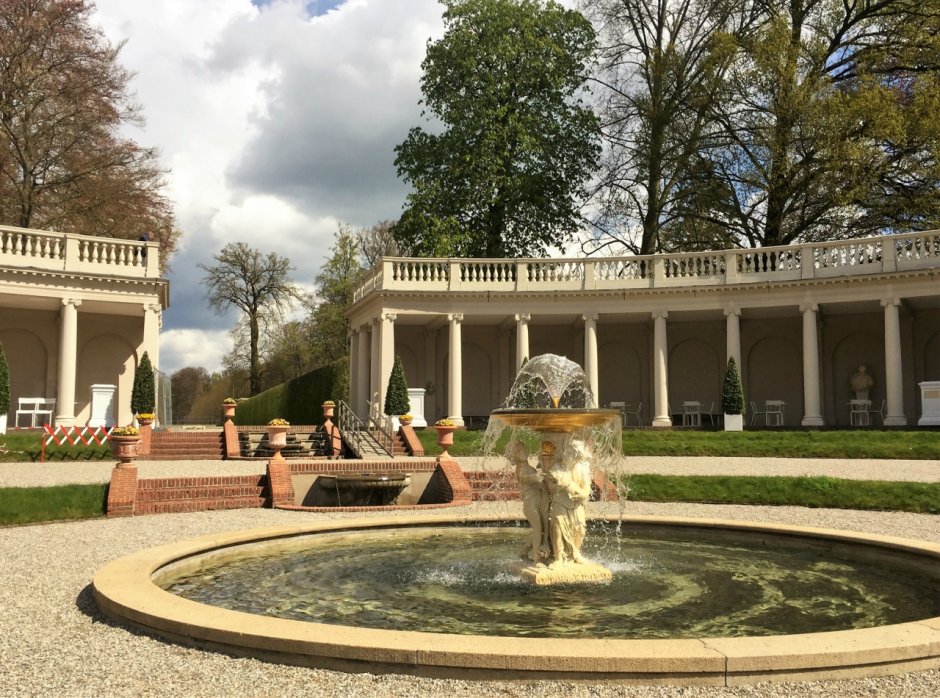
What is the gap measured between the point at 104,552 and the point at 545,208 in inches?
1223

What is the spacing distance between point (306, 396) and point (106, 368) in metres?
11.0

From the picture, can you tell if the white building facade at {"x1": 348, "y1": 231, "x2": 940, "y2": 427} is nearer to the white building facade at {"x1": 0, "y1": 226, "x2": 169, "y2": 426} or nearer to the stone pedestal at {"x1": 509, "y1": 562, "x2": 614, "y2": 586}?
the white building facade at {"x1": 0, "y1": 226, "x2": 169, "y2": 426}

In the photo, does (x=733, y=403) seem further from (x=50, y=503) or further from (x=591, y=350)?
(x=50, y=503)

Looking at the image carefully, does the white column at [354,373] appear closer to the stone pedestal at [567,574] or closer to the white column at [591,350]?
the white column at [591,350]

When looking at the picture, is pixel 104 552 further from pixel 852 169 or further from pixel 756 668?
pixel 852 169

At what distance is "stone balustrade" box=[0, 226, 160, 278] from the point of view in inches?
1093

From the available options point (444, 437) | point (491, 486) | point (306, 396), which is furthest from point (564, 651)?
point (306, 396)

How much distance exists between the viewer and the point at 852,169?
32.1m

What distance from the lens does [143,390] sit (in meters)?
26.9

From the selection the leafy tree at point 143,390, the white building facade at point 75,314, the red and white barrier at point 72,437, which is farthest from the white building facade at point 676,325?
the red and white barrier at point 72,437

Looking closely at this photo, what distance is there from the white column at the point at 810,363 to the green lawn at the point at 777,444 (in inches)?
173

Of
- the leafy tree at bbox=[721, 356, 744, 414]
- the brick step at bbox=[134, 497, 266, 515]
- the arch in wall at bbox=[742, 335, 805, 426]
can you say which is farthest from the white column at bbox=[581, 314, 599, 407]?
the brick step at bbox=[134, 497, 266, 515]

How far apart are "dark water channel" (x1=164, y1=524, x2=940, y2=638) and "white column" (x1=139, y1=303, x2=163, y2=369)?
19330mm

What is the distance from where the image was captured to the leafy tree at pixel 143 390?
2680 centimetres
